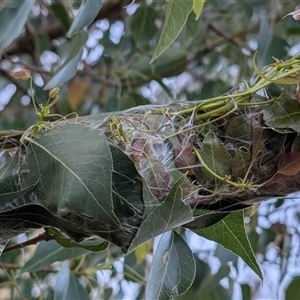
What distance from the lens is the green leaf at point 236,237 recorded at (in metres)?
0.37

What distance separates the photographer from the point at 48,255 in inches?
25.2

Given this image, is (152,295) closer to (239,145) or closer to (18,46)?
(239,145)

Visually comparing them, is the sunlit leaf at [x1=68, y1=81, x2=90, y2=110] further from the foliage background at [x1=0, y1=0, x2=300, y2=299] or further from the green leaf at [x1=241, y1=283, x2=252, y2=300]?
the green leaf at [x1=241, y1=283, x2=252, y2=300]

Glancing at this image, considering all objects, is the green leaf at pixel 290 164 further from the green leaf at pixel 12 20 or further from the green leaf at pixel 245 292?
the green leaf at pixel 245 292

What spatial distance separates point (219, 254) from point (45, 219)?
0.53m

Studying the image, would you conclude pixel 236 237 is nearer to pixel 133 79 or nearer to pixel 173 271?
pixel 173 271

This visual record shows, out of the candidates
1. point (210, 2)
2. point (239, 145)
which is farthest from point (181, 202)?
point (210, 2)

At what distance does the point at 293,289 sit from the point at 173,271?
1.36 ft

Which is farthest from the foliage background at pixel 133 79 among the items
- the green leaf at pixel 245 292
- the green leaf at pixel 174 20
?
the green leaf at pixel 174 20

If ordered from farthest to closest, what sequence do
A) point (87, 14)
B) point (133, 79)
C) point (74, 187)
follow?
point (133, 79)
point (87, 14)
point (74, 187)

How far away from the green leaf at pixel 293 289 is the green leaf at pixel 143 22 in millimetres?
436

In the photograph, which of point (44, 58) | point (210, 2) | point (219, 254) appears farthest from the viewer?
point (44, 58)

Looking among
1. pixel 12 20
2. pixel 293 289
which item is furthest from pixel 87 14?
pixel 293 289

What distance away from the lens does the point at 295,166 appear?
302 millimetres
